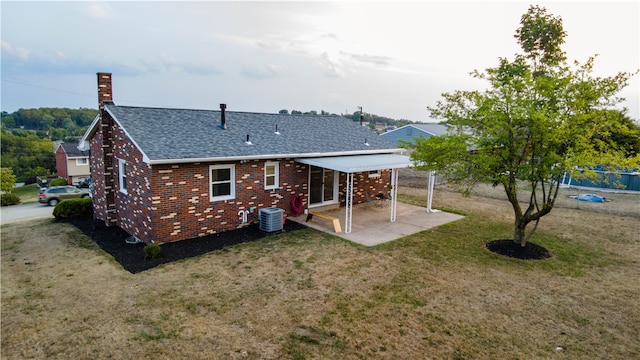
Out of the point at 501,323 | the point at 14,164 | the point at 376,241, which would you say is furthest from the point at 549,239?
the point at 14,164

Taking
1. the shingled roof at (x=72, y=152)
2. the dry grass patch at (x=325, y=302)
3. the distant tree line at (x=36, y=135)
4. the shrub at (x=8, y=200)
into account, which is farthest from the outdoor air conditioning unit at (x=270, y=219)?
the distant tree line at (x=36, y=135)

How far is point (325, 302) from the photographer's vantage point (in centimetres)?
782

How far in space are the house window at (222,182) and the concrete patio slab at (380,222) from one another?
9.55 ft

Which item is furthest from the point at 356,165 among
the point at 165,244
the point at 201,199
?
the point at 165,244

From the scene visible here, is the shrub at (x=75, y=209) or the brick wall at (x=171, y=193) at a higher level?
the brick wall at (x=171, y=193)

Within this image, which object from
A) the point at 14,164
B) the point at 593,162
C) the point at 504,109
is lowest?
the point at 14,164

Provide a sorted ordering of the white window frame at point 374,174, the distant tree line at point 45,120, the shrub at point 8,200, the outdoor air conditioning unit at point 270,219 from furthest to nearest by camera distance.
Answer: the distant tree line at point 45,120 → the shrub at point 8,200 → the white window frame at point 374,174 → the outdoor air conditioning unit at point 270,219

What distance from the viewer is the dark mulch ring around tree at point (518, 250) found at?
1097cm

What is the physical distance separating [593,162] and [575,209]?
1047cm

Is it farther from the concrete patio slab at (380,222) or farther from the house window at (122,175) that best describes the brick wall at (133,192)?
the concrete patio slab at (380,222)

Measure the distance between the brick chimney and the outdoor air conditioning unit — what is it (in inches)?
272

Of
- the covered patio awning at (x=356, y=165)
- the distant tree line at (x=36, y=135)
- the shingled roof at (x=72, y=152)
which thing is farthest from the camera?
the distant tree line at (x=36, y=135)

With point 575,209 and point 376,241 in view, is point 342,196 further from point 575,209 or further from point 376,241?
point 575,209

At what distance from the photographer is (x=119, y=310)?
24.2ft
